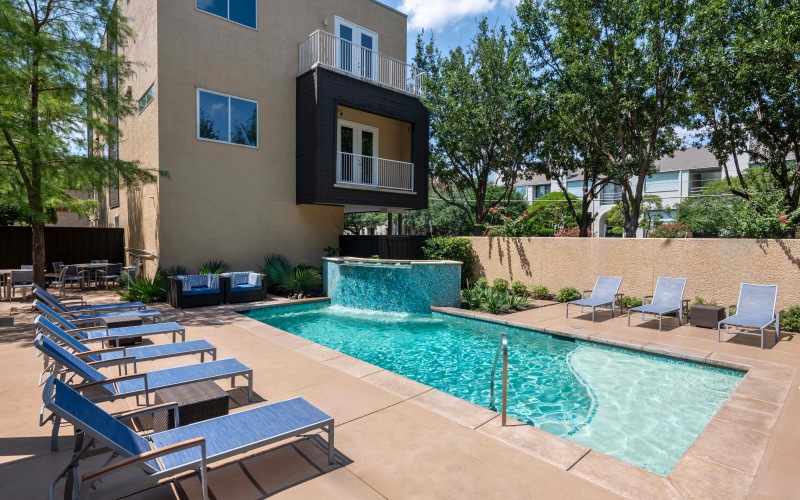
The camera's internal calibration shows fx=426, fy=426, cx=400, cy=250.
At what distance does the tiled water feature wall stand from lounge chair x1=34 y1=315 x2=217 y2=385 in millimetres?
6761

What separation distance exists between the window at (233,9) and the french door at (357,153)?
448 centimetres

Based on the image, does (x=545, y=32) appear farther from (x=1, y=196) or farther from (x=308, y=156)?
(x=1, y=196)

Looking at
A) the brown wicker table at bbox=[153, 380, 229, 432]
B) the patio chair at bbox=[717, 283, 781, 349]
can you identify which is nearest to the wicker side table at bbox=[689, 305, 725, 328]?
the patio chair at bbox=[717, 283, 781, 349]

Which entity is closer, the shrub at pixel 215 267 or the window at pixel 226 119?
the shrub at pixel 215 267

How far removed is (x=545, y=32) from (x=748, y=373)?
40.2ft

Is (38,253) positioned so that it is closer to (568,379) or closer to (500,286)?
(500,286)

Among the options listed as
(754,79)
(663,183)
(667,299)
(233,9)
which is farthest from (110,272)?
(663,183)

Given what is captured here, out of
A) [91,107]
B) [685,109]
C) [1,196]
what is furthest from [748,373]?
[1,196]

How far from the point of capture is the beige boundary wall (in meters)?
9.03

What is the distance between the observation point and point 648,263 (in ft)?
36.1

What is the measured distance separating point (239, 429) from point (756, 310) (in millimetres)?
A: 9460

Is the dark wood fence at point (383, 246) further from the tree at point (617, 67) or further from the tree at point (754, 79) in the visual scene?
the tree at point (754, 79)

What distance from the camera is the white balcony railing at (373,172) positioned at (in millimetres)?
15484

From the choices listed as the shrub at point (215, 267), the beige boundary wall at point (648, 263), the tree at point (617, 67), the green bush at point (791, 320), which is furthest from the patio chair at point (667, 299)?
the shrub at point (215, 267)
